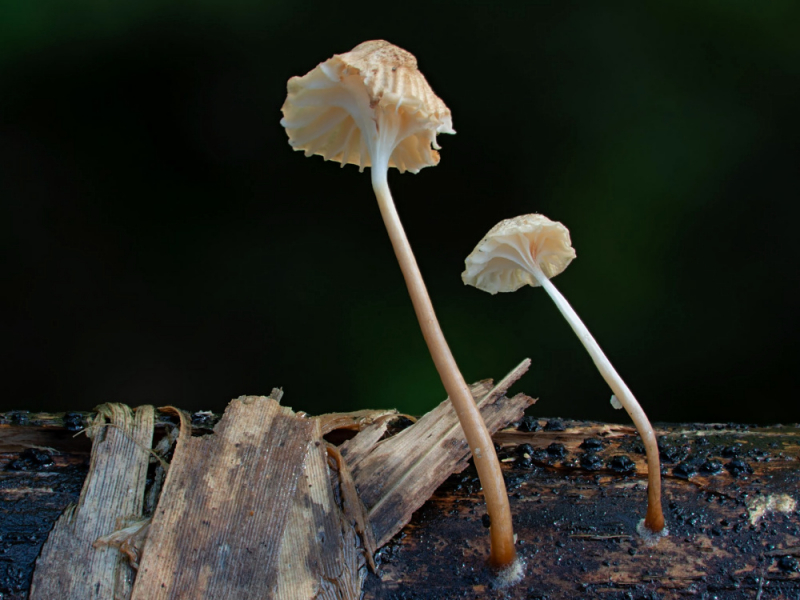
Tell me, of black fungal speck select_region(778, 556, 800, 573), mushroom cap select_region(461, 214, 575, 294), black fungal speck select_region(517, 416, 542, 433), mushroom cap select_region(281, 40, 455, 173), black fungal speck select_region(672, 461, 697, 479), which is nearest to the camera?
mushroom cap select_region(281, 40, 455, 173)

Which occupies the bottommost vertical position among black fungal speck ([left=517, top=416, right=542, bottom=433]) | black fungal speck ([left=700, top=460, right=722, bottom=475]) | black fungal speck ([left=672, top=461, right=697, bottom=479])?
black fungal speck ([left=700, top=460, right=722, bottom=475])

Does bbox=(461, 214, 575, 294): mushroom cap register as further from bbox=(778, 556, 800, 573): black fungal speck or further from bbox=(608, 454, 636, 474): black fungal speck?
bbox=(778, 556, 800, 573): black fungal speck

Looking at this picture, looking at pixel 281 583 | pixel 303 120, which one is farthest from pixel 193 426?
pixel 303 120

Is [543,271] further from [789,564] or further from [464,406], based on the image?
[789,564]

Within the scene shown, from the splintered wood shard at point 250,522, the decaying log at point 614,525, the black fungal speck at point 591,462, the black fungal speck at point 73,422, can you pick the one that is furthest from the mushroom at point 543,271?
the black fungal speck at point 73,422

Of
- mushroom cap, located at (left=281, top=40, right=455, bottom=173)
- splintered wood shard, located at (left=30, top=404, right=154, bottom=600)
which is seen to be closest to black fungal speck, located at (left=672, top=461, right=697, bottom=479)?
mushroom cap, located at (left=281, top=40, right=455, bottom=173)

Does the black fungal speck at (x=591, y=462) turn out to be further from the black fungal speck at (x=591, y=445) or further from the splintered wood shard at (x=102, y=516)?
the splintered wood shard at (x=102, y=516)

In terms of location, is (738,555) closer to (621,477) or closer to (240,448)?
(621,477)
